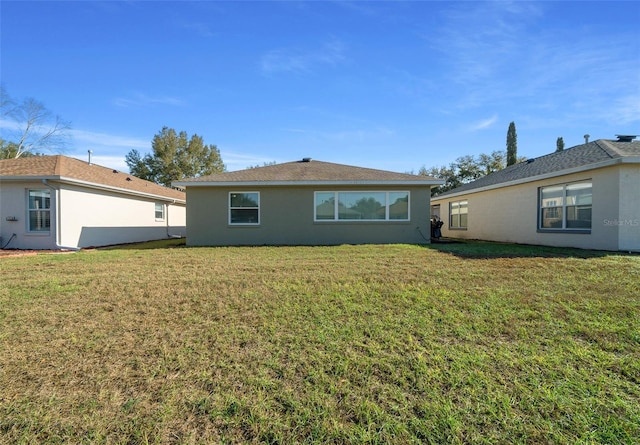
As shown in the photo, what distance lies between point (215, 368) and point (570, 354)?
12.4 feet

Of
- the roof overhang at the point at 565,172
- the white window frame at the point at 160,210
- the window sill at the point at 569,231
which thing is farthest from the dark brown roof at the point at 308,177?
the white window frame at the point at 160,210

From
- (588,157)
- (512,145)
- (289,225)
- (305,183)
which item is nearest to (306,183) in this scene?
(305,183)

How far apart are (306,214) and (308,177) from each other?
1.51m

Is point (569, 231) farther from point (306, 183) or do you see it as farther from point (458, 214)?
point (306, 183)

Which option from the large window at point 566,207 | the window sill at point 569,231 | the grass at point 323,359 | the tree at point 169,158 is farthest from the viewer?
the tree at point 169,158

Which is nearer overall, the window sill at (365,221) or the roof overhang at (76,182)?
the roof overhang at (76,182)

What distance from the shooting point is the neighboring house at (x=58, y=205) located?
11.1 m

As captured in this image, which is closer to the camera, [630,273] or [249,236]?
[630,273]

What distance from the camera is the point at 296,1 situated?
29.0 ft

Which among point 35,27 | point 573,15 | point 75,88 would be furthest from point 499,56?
point 75,88

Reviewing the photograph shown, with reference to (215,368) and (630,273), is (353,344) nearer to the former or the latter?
(215,368)

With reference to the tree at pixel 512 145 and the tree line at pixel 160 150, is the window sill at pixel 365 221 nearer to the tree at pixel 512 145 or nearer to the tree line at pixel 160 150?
the tree line at pixel 160 150

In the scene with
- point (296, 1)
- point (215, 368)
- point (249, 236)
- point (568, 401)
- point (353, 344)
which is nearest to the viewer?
point (568, 401)

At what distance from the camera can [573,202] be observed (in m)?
10.2
